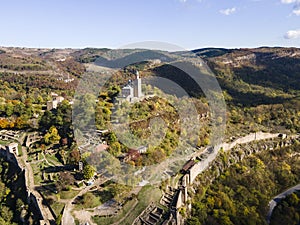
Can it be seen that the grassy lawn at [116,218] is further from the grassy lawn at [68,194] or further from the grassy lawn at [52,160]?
the grassy lawn at [52,160]

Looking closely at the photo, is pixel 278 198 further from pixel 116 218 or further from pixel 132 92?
pixel 132 92

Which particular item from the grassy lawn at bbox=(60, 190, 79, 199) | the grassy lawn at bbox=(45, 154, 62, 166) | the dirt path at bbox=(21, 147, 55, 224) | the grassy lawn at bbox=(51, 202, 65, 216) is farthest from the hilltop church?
the grassy lawn at bbox=(51, 202, 65, 216)

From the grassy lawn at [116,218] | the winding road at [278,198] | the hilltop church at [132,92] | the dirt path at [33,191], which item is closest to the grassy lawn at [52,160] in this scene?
the dirt path at [33,191]

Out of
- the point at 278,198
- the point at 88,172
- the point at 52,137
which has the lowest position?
the point at 278,198

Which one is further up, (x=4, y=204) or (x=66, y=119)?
(x=66, y=119)

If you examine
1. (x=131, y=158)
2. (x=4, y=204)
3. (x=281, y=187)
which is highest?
(x=131, y=158)

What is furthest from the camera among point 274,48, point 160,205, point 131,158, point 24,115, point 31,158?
point 274,48

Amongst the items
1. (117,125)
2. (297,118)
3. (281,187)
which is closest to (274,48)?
(297,118)

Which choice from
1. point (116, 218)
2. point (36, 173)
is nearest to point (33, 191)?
point (36, 173)

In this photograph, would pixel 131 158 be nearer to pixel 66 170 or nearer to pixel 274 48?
pixel 66 170
